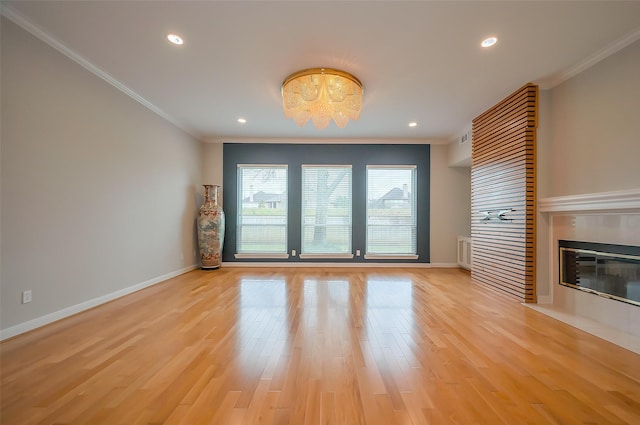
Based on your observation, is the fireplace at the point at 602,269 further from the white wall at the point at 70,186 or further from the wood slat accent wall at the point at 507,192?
the white wall at the point at 70,186

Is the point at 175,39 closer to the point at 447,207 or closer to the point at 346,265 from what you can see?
the point at 346,265

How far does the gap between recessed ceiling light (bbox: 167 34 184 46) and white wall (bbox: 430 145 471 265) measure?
5.33 meters

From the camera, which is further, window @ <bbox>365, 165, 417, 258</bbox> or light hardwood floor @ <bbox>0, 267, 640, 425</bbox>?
window @ <bbox>365, 165, 417, 258</bbox>

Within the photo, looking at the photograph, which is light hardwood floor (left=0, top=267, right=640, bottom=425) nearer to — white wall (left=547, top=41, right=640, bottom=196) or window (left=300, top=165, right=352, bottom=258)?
white wall (left=547, top=41, right=640, bottom=196)

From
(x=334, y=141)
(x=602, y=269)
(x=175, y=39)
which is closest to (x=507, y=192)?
(x=602, y=269)

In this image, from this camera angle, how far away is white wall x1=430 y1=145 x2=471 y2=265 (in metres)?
6.07

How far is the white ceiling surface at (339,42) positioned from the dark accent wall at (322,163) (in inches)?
80.1

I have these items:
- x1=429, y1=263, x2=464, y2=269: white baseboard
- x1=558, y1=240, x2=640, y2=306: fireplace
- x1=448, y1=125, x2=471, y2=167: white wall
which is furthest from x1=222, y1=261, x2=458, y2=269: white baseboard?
x1=558, y1=240, x2=640, y2=306: fireplace

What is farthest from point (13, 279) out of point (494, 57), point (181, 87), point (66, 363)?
point (494, 57)

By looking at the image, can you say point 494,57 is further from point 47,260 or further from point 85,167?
point 47,260

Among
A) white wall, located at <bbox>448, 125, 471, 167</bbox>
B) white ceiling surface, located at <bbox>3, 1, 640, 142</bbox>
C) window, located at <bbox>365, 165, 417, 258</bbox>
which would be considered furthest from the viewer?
window, located at <bbox>365, 165, 417, 258</bbox>

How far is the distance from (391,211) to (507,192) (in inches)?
99.4

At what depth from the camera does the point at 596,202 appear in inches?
110

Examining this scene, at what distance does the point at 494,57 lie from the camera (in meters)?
2.95
